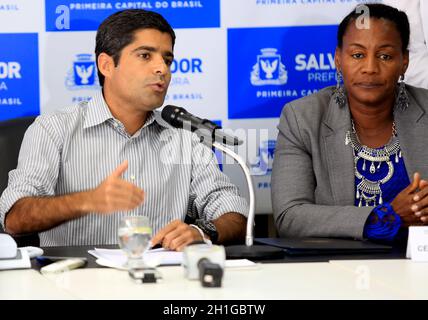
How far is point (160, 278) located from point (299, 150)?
1132 millimetres

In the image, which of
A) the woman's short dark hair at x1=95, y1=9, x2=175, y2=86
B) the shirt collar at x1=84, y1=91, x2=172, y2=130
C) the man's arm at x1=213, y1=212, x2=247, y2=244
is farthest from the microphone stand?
the woman's short dark hair at x1=95, y1=9, x2=175, y2=86

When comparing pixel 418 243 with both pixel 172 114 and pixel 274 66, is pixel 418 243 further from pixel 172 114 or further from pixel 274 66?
pixel 274 66

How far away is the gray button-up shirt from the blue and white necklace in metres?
0.41

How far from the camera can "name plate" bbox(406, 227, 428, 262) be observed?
7.03ft

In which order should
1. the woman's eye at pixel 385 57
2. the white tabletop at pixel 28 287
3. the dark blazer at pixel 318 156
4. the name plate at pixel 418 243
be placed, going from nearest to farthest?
the white tabletop at pixel 28 287 < the name plate at pixel 418 243 < the dark blazer at pixel 318 156 < the woman's eye at pixel 385 57

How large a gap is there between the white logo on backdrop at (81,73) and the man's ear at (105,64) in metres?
0.43

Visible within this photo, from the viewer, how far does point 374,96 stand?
2.84 m

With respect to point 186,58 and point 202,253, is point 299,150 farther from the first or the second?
point 202,253

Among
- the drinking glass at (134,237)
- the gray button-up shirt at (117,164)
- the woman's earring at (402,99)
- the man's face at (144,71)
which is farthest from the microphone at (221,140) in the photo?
the woman's earring at (402,99)

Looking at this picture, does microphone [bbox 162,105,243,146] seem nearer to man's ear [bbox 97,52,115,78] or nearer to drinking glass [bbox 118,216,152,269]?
drinking glass [bbox 118,216,152,269]

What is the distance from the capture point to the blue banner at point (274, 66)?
3.47 meters

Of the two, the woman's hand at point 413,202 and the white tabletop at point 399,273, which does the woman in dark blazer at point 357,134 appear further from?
the white tabletop at point 399,273

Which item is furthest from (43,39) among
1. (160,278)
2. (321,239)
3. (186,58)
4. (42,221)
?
(160,278)

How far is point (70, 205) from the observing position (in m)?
2.45
